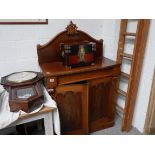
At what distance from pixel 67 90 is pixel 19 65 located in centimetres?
62

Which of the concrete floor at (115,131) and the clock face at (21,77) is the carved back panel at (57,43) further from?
the concrete floor at (115,131)

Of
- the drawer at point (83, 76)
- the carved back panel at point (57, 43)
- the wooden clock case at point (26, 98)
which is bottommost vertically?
the wooden clock case at point (26, 98)

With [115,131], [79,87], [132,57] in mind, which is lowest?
[115,131]

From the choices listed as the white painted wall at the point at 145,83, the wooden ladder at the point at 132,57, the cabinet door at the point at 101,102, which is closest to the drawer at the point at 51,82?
the cabinet door at the point at 101,102

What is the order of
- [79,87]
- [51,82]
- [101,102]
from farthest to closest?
[101,102] → [79,87] → [51,82]

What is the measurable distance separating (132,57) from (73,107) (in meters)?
0.75

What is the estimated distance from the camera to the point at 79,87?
1.51m

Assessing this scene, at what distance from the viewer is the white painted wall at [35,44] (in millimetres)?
1549

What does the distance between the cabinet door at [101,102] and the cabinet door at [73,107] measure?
0.36 feet

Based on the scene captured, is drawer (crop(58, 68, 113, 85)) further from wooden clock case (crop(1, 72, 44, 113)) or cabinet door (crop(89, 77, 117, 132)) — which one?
wooden clock case (crop(1, 72, 44, 113))

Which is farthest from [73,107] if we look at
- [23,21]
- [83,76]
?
[23,21]

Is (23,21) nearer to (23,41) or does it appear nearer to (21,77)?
(23,41)

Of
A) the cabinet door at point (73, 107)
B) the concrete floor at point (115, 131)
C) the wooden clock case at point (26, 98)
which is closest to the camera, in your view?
the wooden clock case at point (26, 98)

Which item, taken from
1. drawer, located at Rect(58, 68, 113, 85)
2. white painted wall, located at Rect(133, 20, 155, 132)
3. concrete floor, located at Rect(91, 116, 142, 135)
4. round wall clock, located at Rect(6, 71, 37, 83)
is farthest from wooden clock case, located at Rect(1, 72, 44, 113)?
white painted wall, located at Rect(133, 20, 155, 132)
